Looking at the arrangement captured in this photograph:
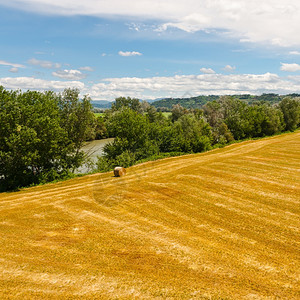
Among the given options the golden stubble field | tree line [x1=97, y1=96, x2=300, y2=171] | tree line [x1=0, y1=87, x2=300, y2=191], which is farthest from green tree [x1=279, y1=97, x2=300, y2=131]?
the golden stubble field

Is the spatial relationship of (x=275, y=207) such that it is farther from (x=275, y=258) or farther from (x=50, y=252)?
(x=50, y=252)

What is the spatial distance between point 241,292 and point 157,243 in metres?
4.43

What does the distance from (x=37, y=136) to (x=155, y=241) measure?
2130cm

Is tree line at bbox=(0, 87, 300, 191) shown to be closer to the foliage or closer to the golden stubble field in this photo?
the foliage

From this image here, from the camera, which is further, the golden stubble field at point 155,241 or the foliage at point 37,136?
the foliage at point 37,136

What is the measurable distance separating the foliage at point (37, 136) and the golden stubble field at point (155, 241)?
22.1 ft

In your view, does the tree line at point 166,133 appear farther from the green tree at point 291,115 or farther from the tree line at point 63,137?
the green tree at point 291,115

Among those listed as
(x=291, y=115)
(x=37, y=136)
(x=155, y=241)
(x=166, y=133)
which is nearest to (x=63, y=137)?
(x=37, y=136)

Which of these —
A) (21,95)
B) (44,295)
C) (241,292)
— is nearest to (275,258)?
(241,292)

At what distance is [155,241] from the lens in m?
11.6

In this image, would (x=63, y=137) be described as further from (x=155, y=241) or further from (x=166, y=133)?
(x=155, y=241)

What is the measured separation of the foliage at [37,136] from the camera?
25219 millimetres

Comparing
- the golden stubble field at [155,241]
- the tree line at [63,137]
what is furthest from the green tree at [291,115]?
the golden stubble field at [155,241]

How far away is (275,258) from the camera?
33.2 ft
